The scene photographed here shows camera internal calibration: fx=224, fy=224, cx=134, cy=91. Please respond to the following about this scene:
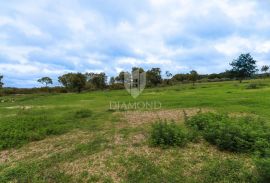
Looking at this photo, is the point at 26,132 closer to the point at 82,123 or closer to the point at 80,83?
the point at 82,123

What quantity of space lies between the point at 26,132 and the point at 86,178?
468 cm

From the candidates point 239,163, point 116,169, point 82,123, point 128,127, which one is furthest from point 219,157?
point 82,123

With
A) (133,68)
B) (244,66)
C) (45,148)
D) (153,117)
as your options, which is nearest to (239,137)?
(153,117)

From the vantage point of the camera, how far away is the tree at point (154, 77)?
54.0m

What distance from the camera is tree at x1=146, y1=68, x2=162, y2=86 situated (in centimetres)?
5403

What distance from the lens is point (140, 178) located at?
4.89 metres

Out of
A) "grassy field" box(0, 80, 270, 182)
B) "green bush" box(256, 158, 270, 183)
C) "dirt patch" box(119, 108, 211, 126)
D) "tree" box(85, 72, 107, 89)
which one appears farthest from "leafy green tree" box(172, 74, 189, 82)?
"green bush" box(256, 158, 270, 183)

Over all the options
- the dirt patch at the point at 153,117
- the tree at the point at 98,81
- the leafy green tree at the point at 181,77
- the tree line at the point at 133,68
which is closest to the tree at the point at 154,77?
the tree line at the point at 133,68

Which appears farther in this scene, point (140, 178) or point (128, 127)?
point (128, 127)

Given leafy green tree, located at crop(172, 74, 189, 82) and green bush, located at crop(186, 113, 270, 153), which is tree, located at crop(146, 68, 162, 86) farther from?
green bush, located at crop(186, 113, 270, 153)

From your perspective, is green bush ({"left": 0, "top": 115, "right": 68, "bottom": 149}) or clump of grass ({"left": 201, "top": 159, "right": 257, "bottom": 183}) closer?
clump of grass ({"left": 201, "top": 159, "right": 257, "bottom": 183})

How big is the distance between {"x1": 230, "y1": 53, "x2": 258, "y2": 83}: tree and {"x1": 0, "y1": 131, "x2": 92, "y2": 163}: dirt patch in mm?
57912

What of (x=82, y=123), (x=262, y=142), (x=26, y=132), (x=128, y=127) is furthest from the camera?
(x=82, y=123)

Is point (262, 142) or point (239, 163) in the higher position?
point (262, 142)
